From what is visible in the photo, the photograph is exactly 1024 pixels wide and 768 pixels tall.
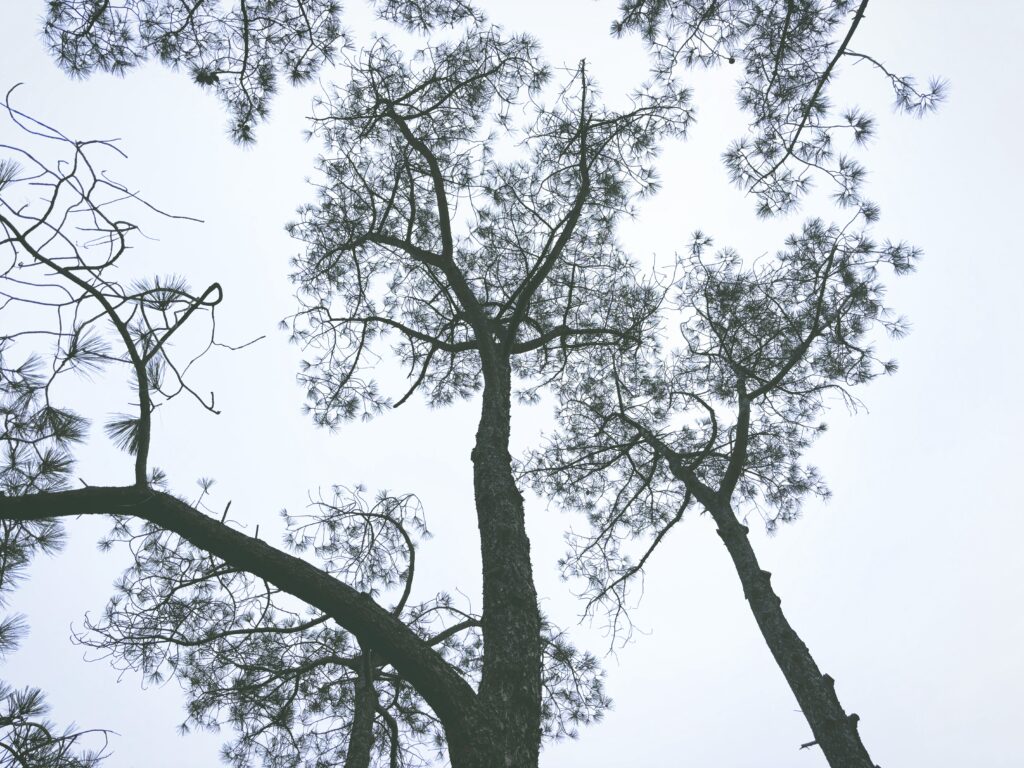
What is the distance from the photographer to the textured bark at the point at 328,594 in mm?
1809

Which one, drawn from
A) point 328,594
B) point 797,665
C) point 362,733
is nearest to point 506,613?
point 328,594

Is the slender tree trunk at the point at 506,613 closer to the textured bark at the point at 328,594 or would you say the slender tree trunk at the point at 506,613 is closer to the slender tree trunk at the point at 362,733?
the textured bark at the point at 328,594

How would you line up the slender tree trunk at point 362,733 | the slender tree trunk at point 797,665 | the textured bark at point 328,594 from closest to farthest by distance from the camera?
1. the textured bark at point 328,594
2. the slender tree trunk at point 362,733
3. the slender tree trunk at point 797,665

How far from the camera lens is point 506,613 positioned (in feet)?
7.48

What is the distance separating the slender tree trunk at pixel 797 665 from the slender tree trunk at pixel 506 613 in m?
2.27

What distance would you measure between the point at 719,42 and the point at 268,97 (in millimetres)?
2767

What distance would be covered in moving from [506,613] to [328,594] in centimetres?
70

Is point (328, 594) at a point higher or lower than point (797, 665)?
lower

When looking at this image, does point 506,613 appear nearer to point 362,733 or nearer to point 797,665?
point 362,733

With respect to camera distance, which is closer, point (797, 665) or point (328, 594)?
point (328, 594)

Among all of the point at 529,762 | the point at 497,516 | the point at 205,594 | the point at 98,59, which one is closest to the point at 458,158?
the point at 98,59

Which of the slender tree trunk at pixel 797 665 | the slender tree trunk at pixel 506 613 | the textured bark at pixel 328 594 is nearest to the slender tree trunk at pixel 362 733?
the slender tree trunk at pixel 506 613

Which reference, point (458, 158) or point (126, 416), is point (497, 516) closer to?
point (126, 416)

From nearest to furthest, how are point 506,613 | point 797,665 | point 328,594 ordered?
point 328,594, point 506,613, point 797,665
